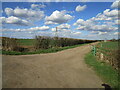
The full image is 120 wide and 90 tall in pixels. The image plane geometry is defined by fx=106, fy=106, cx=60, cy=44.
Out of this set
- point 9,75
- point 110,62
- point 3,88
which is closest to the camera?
point 3,88

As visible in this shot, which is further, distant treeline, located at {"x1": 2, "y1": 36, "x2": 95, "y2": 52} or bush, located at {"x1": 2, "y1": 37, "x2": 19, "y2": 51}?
distant treeline, located at {"x1": 2, "y1": 36, "x2": 95, "y2": 52}

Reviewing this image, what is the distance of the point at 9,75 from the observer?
212 inches

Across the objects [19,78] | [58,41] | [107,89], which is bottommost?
[107,89]

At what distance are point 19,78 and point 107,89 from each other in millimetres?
4094

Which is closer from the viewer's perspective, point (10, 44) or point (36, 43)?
point (10, 44)

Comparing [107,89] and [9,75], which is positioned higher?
[9,75]

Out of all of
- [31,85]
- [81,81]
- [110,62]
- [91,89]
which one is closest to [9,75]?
[31,85]

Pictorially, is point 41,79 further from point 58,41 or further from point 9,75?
point 58,41

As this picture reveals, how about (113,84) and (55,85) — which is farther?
(113,84)

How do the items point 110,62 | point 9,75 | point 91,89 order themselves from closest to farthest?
point 91,89
point 9,75
point 110,62

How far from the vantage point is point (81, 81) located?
528 cm

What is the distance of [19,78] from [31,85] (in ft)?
3.03

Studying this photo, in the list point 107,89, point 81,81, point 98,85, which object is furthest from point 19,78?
point 107,89

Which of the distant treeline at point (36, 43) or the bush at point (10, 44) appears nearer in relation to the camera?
the bush at point (10, 44)
